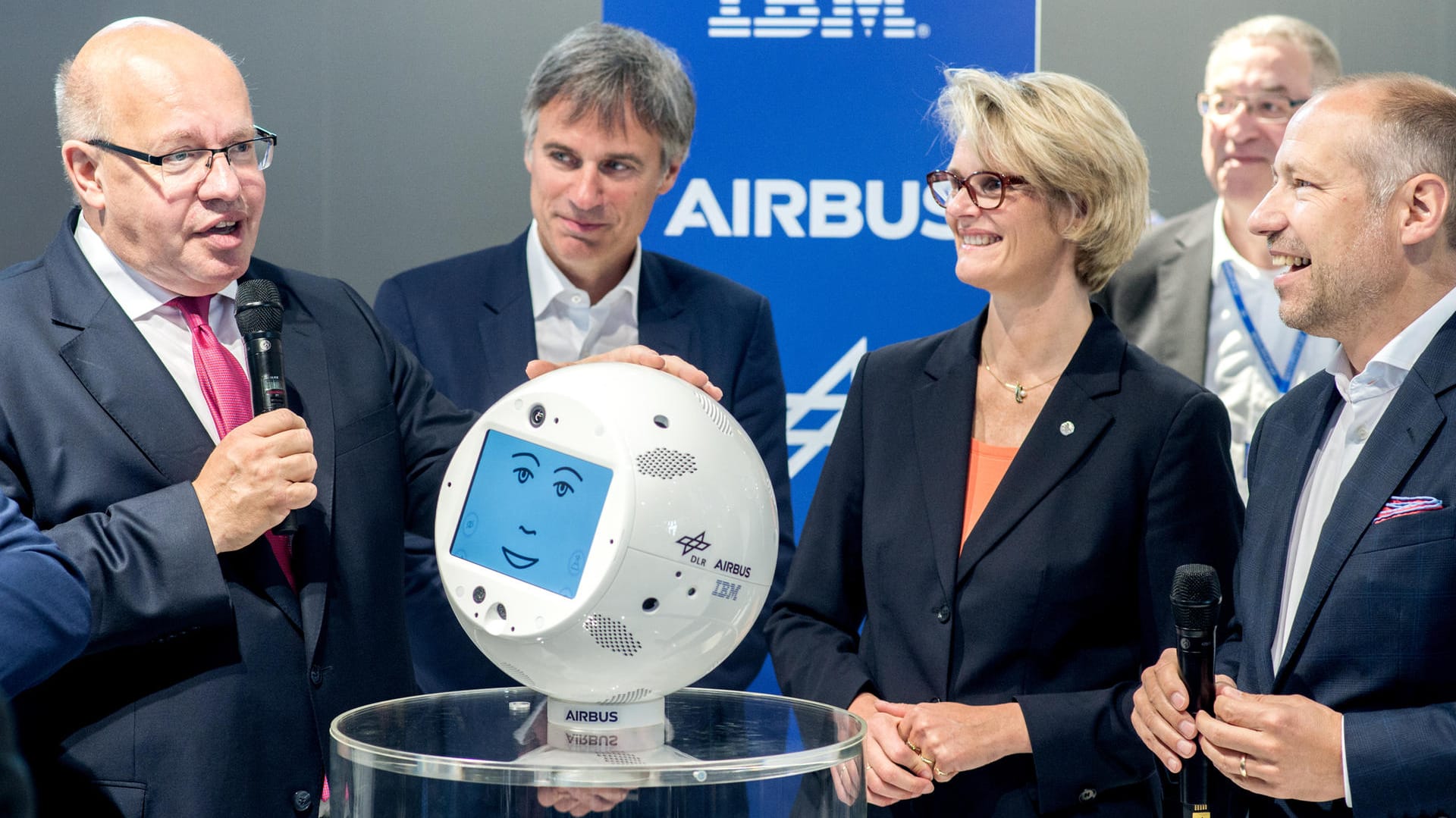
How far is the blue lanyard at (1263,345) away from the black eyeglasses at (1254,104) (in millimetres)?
414

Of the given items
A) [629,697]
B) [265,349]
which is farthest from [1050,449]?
[265,349]

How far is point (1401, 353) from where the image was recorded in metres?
2.36

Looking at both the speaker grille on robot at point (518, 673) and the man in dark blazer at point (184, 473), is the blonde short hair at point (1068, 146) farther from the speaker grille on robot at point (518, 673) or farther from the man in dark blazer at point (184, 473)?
the speaker grille on robot at point (518, 673)

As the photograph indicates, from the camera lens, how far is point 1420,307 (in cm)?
240

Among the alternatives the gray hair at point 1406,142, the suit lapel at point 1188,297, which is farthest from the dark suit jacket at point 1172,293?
the gray hair at point 1406,142

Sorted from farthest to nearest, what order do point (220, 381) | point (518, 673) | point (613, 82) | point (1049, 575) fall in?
1. point (613, 82)
2. point (1049, 575)
3. point (220, 381)
4. point (518, 673)

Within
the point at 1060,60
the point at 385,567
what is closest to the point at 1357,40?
the point at 1060,60

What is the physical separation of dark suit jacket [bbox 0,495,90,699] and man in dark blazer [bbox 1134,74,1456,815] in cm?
155

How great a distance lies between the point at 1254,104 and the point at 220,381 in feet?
9.67

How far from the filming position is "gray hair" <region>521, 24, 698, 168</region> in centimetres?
345

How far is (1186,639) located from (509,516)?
Result: 929 millimetres

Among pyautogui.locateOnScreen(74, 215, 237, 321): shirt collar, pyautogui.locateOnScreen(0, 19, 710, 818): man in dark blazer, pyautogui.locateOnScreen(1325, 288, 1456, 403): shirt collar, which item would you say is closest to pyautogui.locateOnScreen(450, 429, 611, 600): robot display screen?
pyautogui.locateOnScreen(0, 19, 710, 818): man in dark blazer

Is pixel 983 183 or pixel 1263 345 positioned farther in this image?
pixel 1263 345

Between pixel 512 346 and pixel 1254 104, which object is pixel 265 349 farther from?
pixel 1254 104
